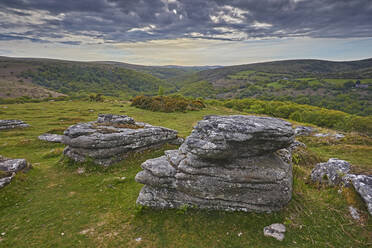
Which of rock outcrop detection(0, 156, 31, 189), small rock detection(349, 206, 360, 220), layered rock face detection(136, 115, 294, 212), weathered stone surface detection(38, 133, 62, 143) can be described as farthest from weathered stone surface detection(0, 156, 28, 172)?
small rock detection(349, 206, 360, 220)

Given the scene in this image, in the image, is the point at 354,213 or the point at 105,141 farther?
the point at 105,141

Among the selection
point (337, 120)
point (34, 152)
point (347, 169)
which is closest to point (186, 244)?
point (347, 169)

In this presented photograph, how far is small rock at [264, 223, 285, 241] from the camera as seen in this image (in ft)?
32.0

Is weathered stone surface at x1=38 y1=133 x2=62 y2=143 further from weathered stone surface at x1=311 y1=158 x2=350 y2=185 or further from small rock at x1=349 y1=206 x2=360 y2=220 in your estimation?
small rock at x1=349 y1=206 x2=360 y2=220

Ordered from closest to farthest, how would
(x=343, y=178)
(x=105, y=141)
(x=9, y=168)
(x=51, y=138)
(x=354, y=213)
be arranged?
(x=354, y=213), (x=343, y=178), (x=9, y=168), (x=105, y=141), (x=51, y=138)

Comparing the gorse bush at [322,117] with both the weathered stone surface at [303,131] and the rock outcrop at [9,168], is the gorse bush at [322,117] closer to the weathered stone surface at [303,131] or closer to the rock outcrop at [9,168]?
the weathered stone surface at [303,131]

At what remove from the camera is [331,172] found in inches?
539

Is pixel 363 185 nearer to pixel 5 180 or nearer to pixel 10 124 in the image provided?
pixel 5 180

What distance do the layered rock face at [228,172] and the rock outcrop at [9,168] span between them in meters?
10.9

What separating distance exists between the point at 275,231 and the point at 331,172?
24.0 feet

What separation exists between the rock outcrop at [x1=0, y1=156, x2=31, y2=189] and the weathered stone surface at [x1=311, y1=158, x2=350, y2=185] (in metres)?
23.9

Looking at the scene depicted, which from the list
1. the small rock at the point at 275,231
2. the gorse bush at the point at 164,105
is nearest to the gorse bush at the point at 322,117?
Answer: the gorse bush at the point at 164,105

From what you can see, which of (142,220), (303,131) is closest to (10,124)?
(142,220)

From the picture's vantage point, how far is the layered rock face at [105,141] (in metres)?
18.3
